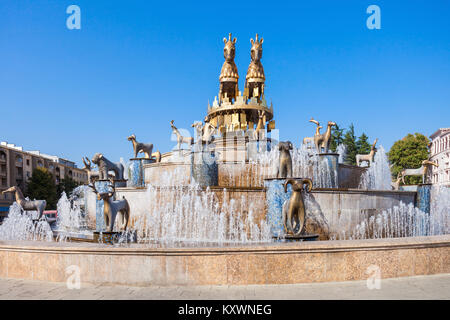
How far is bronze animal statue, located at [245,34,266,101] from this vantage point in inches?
1138

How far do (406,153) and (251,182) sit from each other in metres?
46.3

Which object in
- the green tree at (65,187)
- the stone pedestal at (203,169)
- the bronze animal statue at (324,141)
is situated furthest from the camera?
the green tree at (65,187)

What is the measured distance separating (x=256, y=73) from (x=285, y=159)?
1933cm

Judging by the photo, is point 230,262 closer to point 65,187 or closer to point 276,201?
point 276,201

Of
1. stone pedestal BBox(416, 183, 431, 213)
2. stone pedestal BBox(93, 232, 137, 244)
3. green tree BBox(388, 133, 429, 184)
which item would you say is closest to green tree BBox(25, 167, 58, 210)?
stone pedestal BBox(93, 232, 137, 244)

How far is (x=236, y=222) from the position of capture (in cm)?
1227

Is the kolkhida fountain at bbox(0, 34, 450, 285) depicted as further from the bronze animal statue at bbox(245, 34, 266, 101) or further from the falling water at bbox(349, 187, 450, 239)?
the bronze animal statue at bbox(245, 34, 266, 101)

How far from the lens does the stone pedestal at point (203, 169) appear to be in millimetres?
15492

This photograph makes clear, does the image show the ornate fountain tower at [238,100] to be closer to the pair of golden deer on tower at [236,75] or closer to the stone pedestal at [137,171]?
the pair of golden deer on tower at [236,75]

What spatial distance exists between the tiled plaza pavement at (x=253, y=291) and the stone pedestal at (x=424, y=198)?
10.2 m

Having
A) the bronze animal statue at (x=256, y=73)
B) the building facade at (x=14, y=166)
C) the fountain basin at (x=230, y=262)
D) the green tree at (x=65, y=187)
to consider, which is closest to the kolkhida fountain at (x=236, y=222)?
the fountain basin at (x=230, y=262)

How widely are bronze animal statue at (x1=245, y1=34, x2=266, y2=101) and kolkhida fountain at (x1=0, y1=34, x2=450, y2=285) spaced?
3.75 ft

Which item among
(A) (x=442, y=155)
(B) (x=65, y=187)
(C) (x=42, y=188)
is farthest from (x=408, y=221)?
(A) (x=442, y=155)
